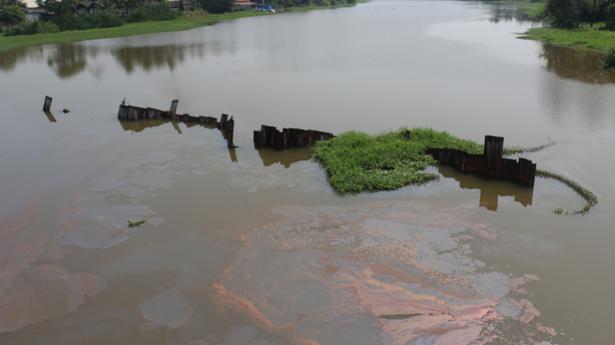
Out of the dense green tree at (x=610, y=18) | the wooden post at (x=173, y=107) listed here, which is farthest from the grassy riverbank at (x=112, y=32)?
the dense green tree at (x=610, y=18)

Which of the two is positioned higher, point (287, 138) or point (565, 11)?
point (565, 11)

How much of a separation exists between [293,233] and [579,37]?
154 ft

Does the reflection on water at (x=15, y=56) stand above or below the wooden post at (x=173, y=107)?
above

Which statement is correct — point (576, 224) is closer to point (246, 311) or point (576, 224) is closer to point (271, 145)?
point (246, 311)

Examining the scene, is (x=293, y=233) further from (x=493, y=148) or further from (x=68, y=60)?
(x=68, y=60)

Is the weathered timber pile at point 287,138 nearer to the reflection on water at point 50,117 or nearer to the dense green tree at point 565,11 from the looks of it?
the reflection on water at point 50,117

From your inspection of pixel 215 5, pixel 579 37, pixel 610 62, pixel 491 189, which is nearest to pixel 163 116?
pixel 491 189

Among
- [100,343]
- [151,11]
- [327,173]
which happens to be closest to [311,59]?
[327,173]

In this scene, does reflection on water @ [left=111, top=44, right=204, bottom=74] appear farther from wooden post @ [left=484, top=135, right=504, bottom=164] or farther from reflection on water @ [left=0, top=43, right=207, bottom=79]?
wooden post @ [left=484, top=135, right=504, bottom=164]

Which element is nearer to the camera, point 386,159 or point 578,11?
point 386,159

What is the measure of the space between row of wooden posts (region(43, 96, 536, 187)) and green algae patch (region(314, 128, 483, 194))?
0.61 meters

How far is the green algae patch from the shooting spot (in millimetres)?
16422

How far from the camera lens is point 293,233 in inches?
540

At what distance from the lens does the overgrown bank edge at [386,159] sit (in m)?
16.2
